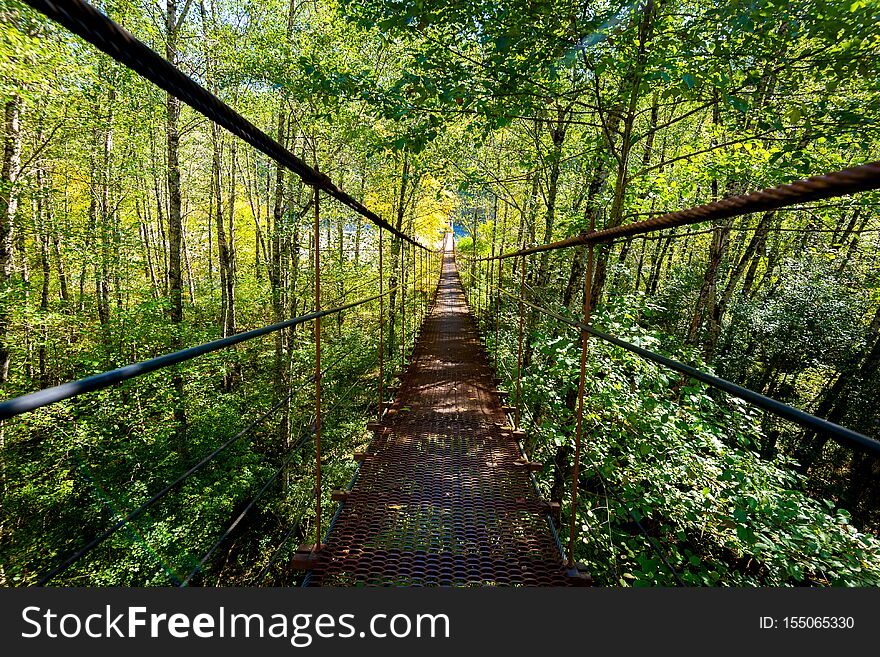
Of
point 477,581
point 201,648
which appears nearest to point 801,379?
point 477,581

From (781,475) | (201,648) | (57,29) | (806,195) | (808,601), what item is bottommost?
(781,475)

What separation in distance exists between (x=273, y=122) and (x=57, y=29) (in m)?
4.51

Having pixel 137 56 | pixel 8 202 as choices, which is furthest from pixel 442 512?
pixel 8 202

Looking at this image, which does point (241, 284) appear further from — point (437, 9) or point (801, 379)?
point (801, 379)

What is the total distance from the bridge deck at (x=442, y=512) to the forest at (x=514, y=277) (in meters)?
0.33

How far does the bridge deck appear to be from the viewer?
161cm

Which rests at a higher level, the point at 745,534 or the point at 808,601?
the point at 808,601

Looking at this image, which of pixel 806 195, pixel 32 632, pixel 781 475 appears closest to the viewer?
pixel 806 195

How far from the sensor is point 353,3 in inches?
96.6

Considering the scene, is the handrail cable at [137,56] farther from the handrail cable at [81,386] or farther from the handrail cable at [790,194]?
the handrail cable at [790,194]

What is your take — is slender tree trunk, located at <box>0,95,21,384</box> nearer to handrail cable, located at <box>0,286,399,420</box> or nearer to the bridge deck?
the bridge deck

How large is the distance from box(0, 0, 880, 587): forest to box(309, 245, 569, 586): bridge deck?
33cm

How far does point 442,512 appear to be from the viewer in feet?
6.84

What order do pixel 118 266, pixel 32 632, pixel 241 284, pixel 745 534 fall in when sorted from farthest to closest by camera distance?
pixel 241 284 → pixel 118 266 → pixel 745 534 → pixel 32 632
